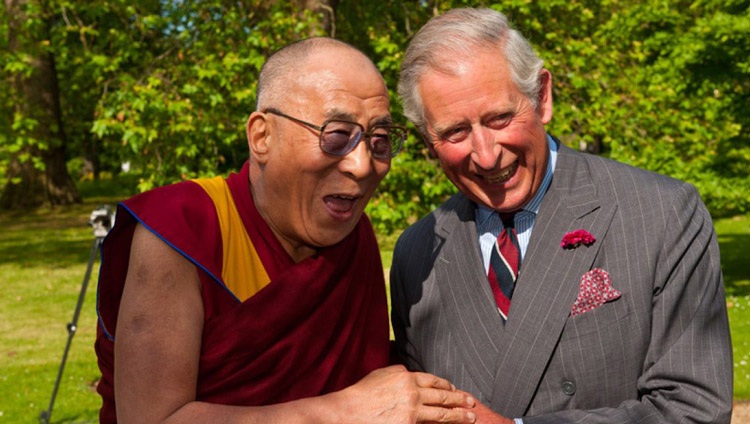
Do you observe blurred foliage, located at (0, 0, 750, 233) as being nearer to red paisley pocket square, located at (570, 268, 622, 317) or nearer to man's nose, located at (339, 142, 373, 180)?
red paisley pocket square, located at (570, 268, 622, 317)

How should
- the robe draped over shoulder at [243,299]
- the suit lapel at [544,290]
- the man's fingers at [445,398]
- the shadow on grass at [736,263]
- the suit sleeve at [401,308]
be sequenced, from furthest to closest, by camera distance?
the shadow on grass at [736,263] < the suit sleeve at [401,308] < the suit lapel at [544,290] < the man's fingers at [445,398] < the robe draped over shoulder at [243,299]

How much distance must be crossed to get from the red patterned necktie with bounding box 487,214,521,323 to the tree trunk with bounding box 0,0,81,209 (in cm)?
1239

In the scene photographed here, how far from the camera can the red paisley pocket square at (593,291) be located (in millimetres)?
3016

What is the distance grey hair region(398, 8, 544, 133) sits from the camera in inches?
124

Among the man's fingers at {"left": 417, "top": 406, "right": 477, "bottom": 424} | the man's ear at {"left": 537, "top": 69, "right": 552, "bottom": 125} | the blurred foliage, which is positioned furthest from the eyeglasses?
the blurred foliage

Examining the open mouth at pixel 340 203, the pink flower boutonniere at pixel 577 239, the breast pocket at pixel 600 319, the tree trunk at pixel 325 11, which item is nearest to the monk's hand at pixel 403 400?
the breast pocket at pixel 600 319

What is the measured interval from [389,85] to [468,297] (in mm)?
8048

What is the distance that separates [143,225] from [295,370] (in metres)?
0.68

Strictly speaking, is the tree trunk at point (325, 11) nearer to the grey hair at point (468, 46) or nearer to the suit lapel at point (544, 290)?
the grey hair at point (468, 46)

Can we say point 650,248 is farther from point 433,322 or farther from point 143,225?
point 143,225

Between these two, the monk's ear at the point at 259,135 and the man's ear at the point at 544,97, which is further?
the man's ear at the point at 544,97

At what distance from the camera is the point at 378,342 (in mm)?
3205

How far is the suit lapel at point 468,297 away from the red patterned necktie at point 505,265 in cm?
5

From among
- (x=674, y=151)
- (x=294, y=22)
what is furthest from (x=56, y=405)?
(x=674, y=151)
